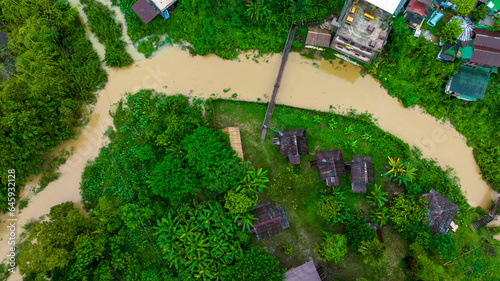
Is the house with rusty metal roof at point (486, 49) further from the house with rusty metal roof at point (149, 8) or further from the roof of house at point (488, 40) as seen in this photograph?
the house with rusty metal roof at point (149, 8)

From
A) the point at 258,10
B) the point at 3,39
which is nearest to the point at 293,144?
the point at 258,10

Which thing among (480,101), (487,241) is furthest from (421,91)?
(487,241)

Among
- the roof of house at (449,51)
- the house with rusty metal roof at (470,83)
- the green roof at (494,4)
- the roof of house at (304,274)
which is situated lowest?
the roof of house at (304,274)

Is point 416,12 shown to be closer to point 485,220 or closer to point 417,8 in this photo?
point 417,8

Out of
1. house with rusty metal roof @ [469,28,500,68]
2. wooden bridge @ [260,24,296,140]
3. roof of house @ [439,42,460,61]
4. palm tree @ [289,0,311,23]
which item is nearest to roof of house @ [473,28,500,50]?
house with rusty metal roof @ [469,28,500,68]

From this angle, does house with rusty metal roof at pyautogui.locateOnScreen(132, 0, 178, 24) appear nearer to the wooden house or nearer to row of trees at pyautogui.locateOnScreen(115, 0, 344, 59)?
row of trees at pyautogui.locateOnScreen(115, 0, 344, 59)

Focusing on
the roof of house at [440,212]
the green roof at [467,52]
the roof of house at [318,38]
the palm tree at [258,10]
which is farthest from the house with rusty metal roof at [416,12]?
the roof of house at [440,212]
